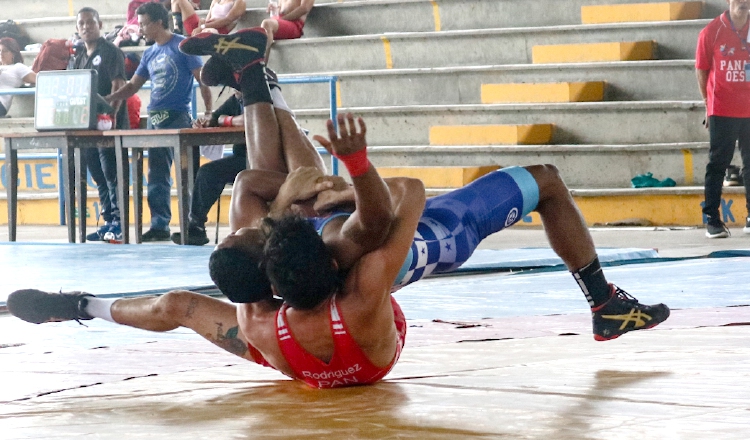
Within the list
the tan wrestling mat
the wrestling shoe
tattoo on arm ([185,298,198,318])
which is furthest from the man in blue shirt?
the wrestling shoe

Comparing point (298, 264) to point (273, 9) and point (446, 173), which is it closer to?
point (446, 173)

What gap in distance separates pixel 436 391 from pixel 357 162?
1.83ft

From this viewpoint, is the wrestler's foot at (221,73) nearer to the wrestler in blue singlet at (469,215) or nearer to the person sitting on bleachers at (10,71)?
the wrestler in blue singlet at (469,215)

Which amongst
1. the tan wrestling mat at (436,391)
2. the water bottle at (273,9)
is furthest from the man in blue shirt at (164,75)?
the tan wrestling mat at (436,391)

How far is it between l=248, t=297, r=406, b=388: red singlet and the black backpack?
29.9 ft

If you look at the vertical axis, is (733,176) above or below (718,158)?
below

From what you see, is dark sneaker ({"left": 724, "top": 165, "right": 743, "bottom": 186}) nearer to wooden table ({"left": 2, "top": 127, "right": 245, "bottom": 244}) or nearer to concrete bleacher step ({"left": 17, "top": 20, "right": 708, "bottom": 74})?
concrete bleacher step ({"left": 17, "top": 20, "right": 708, "bottom": 74})

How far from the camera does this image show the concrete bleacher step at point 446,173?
27.3ft

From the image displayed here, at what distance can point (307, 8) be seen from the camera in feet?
31.3

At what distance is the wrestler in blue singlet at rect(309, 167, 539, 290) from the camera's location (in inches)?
125

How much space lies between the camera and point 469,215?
3248mm

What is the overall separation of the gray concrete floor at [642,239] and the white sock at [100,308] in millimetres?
3218

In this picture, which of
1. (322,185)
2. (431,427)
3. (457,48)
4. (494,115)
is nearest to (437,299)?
(322,185)

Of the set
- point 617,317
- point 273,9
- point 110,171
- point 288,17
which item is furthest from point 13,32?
point 617,317
